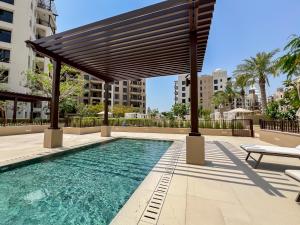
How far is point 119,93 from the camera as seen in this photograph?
213 feet

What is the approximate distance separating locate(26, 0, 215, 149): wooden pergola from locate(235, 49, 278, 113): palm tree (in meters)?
19.6

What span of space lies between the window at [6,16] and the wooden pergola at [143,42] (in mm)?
23283

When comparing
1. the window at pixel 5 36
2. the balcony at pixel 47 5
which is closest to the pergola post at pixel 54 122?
the window at pixel 5 36

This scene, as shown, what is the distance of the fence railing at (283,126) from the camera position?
8.54 metres

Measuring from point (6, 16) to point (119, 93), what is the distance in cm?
4223

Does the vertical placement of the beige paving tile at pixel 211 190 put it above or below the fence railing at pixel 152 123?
below

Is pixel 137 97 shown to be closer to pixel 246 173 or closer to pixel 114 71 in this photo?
pixel 114 71

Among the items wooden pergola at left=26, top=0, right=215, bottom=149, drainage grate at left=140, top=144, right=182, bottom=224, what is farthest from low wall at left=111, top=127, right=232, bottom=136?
drainage grate at left=140, top=144, right=182, bottom=224

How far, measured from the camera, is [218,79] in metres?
73.0

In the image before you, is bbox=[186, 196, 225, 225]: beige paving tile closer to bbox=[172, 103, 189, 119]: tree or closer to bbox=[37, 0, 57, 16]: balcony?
bbox=[37, 0, 57, 16]: balcony

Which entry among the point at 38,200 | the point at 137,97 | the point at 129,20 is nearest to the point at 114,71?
the point at 129,20

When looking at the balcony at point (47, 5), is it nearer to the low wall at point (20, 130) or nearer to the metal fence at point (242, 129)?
the low wall at point (20, 130)

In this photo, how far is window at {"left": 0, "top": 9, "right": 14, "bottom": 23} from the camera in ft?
77.7

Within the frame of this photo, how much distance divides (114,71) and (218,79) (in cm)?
7058
